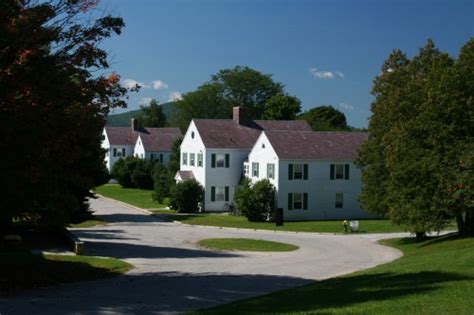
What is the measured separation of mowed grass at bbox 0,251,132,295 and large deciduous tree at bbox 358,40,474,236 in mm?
14297

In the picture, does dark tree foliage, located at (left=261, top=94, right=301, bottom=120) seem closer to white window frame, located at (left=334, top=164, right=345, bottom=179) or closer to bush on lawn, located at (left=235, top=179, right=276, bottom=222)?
white window frame, located at (left=334, top=164, right=345, bottom=179)

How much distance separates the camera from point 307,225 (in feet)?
156

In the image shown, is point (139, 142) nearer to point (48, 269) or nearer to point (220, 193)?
point (220, 193)

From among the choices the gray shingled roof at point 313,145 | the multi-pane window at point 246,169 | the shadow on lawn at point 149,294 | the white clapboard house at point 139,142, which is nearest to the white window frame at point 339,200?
the gray shingled roof at point 313,145

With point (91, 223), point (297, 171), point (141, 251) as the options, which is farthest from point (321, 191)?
point (141, 251)

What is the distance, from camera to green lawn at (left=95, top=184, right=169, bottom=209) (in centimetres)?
6600

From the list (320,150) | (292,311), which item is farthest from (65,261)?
(320,150)

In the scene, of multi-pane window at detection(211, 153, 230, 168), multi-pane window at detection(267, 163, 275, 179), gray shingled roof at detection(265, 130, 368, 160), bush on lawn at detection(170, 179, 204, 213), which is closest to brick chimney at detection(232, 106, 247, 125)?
multi-pane window at detection(211, 153, 230, 168)

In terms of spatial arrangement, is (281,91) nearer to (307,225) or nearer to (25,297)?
(307,225)

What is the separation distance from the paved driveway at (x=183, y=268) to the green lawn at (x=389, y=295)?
6.11 ft

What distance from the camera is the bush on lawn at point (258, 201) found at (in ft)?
166

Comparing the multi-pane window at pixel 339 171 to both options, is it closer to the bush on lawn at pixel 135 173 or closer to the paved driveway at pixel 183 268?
the paved driveway at pixel 183 268

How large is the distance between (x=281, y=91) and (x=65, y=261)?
9888 cm

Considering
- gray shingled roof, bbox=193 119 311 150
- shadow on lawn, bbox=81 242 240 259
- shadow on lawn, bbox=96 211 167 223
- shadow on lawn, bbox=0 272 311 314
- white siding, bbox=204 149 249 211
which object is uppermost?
gray shingled roof, bbox=193 119 311 150
